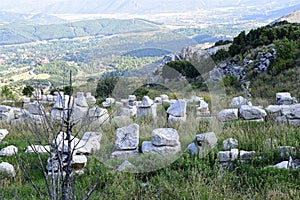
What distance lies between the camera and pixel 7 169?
630 cm

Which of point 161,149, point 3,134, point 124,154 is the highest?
point 161,149

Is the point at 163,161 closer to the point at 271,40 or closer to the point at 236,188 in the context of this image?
the point at 236,188

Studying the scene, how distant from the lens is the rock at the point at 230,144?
6879 mm

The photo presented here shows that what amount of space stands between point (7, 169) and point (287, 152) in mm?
4909

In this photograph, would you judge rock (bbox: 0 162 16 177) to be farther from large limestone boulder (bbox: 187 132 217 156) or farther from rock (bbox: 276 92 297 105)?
rock (bbox: 276 92 297 105)

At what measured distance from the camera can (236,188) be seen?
17.6 ft

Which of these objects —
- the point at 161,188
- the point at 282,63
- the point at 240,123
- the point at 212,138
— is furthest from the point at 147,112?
the point at 282,63

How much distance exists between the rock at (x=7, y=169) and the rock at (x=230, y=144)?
385 cm

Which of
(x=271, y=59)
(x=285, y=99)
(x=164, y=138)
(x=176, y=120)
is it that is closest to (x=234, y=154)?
(x=164, y=138)

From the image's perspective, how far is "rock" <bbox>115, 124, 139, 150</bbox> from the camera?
7.29 meters

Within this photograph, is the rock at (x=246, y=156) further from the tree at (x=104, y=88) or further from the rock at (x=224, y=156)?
the tree at (x=104, y=88)

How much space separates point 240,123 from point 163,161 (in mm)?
3122

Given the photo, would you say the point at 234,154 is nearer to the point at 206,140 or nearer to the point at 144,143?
the point at 206,140

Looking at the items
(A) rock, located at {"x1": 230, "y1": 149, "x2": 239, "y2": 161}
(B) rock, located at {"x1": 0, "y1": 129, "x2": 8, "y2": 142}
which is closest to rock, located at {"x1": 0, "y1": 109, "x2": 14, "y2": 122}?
(B) rock, located at {"x1": 0, "y1": 129, "x2": 8, "y2": 142}
